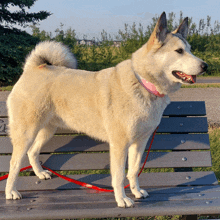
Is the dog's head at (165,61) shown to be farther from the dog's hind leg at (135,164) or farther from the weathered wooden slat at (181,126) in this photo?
→ the weathered wooden slat at (181,126)

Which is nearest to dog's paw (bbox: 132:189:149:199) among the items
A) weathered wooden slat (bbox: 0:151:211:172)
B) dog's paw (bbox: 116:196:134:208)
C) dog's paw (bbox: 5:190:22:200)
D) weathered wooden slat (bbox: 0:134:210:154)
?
dog's paw (bbox: 116:196:134:208)

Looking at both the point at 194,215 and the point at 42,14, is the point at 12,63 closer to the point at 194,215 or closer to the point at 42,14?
the point at 42,14

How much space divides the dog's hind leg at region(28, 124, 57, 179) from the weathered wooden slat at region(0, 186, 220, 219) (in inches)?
9.5

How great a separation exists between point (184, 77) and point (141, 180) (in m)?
1.14

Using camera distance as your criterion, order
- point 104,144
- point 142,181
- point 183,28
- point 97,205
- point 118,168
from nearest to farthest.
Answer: point 97,205, point 118,168, point 183,28, point 142,181, point 104,144

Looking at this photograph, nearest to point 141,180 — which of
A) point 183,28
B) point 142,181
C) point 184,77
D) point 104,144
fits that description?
point 142,181

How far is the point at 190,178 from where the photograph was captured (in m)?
2.74

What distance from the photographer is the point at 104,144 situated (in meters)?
2.90

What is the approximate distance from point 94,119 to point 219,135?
10.1ft

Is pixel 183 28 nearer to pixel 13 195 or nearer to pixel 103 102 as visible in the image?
pixel 103 102

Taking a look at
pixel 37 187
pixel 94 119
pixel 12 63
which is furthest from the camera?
pixel 12 63

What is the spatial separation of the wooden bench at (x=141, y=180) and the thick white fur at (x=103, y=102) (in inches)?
5.5

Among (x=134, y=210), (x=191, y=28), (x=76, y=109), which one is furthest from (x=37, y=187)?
(x=191, y=28)

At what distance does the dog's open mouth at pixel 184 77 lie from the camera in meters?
2.20
